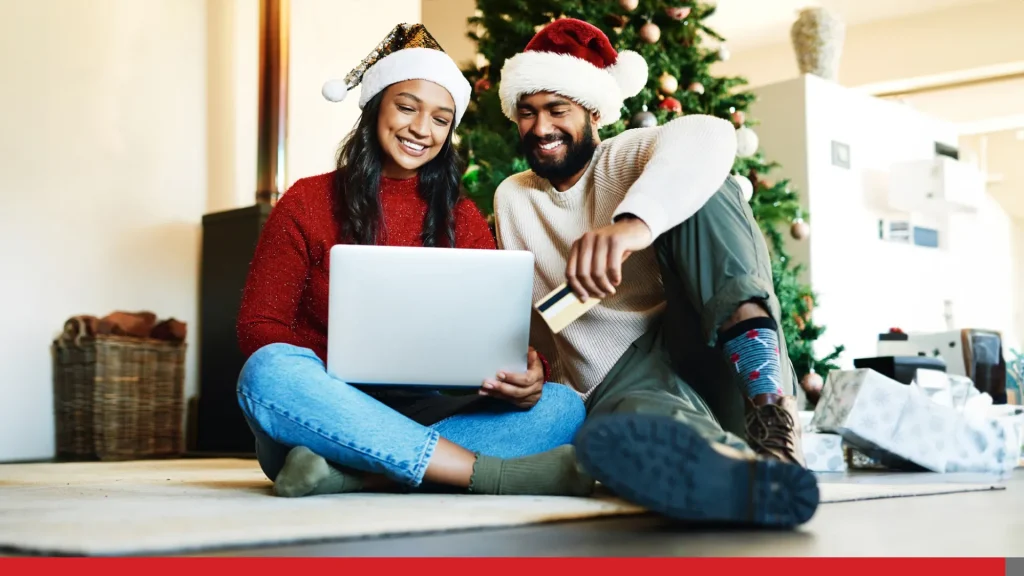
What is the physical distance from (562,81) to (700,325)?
50cm

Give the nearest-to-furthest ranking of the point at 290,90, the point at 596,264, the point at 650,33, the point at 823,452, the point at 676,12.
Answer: the point at 596,264 → the point at 823,452 → the point at 650,33 → the point at 676,12 → the point at 290,90

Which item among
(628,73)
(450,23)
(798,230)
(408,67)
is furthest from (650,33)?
(450,23)

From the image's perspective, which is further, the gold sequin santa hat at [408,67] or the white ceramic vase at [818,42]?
the white ceramic vase at [818,42]

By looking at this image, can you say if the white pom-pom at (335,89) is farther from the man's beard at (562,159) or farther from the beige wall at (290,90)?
the beige wall at (290,90)

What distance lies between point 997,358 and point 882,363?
1014mm

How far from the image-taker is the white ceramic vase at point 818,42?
4.68 metres

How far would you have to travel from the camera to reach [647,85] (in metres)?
3.11

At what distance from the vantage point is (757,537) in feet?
3.07

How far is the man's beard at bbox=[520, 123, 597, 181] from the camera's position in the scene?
5.20ft

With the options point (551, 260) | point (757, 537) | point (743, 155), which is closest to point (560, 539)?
point (757, 537)

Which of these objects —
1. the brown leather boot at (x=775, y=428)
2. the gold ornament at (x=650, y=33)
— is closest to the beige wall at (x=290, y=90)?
the gold ornament at (x=650, y=33)

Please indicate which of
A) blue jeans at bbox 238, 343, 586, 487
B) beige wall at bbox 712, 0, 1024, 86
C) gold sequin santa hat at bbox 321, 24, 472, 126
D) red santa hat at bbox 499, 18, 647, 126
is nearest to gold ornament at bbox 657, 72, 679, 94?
red santa hat at bbox 499, 18, 647, 126

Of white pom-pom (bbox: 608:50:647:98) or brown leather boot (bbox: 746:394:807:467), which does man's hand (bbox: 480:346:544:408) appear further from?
white pom-pom (bbox: 608:50:647:98)

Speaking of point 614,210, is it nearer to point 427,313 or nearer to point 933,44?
point 427,313
